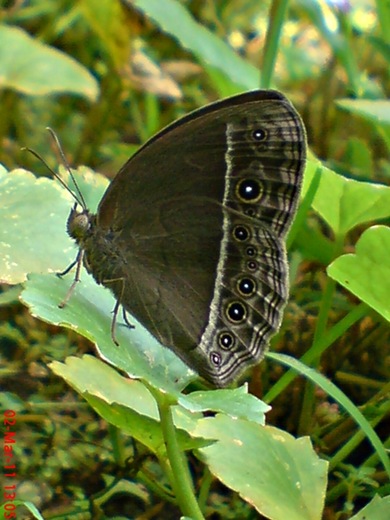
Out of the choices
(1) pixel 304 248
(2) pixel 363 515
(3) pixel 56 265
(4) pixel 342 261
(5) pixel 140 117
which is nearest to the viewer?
(2) pixel 363 515

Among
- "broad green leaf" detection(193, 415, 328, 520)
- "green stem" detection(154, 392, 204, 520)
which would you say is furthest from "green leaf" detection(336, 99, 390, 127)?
"green stem" detection(154, 392, 204, 520)

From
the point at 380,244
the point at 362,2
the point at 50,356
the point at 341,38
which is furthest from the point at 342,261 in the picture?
the point at 362,2

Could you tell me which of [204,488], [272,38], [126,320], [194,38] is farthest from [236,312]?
[194,38]

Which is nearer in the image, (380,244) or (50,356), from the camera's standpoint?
(380,244)

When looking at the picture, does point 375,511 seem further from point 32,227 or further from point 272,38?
point 272,38

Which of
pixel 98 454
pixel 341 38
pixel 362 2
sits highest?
pixel 362 2

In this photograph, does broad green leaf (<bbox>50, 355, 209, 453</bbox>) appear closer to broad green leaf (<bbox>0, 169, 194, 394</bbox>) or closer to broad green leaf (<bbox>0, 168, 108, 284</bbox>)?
broad green leaf (<bbox>0, 169, 194, 394</bbox>)

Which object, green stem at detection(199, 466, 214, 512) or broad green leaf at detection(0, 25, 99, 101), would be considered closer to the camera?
green stem at detection(199, 466, 214, 512)

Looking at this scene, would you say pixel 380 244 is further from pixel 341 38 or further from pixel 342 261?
pixel 341 38
